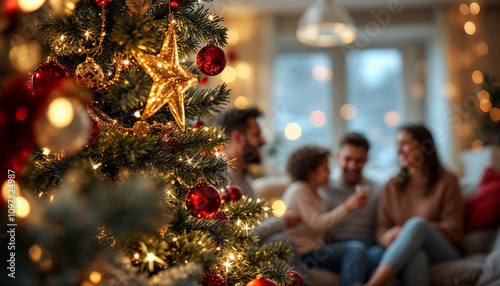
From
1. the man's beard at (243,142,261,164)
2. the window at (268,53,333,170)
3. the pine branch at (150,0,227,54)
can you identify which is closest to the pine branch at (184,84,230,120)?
the pine branch at (150,0,227,54)

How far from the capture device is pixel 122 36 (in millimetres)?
710

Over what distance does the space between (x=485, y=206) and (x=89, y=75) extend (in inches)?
86.2

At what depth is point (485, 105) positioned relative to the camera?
399cm

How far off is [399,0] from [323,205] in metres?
2.76

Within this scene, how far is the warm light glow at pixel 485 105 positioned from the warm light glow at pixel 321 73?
152cm

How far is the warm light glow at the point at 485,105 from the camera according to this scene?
13.0 ft

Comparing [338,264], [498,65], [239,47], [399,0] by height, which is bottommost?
[338,264]

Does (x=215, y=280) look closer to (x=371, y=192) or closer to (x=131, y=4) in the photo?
(x=131, y=4)

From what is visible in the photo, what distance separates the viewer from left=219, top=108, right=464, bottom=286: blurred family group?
6.38 feet

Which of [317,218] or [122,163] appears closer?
[122,163]

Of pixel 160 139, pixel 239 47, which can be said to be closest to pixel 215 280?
pixel 160 139

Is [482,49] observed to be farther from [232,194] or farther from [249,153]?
[232,194]

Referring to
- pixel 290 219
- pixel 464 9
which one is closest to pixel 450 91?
pixel 464 9

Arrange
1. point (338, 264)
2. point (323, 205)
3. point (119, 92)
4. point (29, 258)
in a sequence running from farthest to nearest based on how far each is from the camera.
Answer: point (323, 205), point (338, 264), point (119, 92), point (29, 258)
